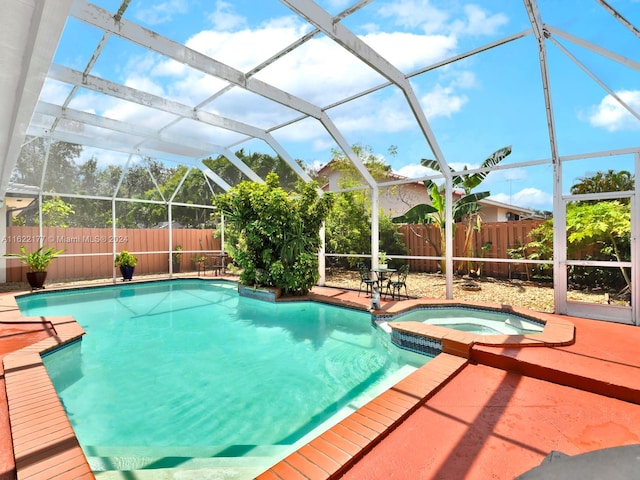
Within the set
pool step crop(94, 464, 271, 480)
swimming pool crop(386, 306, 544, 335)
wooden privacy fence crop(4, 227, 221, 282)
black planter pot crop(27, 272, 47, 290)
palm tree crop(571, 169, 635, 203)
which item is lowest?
pool step crop(94, 464, 271, 480)

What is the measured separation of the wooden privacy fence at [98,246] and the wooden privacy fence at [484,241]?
892cm

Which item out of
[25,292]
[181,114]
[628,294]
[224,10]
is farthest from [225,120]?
[628,294]

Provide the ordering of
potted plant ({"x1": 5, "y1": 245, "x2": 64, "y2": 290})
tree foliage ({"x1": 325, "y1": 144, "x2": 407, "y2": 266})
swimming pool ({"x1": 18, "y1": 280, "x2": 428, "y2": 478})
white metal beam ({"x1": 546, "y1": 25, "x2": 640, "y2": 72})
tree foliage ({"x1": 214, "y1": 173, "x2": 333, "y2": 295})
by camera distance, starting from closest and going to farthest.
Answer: swimming pool ({"x1": 18, "y1": 280, "x2": 428, "y2": 478}), white metal beam ({"x1": 546, "y1": 25, "x2": 640, "y2": 72}), tree foliage ({"x1": 214, "y1": 173, "x2": 333, "y2": 295}), potted plant ({"x1": 5, "y1": 245, "x2": 64, "y2": 290}), tree foliage ({"x1": 325, "y1": 144, "x2": 407, "y2": 266})

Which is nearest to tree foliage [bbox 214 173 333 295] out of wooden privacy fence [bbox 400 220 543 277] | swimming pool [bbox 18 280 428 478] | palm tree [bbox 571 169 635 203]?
swimming pool [bbox 18 280 428 478]

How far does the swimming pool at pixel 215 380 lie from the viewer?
311cm

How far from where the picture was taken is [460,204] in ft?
35.1

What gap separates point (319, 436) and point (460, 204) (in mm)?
9553

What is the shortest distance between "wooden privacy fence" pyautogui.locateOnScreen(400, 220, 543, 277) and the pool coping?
18.1ft

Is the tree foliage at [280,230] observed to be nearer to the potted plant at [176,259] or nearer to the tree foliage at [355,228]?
the tree foliage at [355,228]

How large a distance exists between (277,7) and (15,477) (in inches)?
226

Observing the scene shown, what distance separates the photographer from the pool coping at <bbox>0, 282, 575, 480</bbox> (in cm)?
232

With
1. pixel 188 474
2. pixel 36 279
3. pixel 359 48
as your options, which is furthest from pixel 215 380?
pixel 36 279

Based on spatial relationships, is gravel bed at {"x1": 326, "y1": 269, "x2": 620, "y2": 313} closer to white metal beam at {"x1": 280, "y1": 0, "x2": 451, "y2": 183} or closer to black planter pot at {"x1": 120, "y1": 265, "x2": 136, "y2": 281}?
white metal beam at {"x1": 280, "y1": 0, "x2": 451, "y2": 183}

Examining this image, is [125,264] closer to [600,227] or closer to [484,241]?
[484,241]
